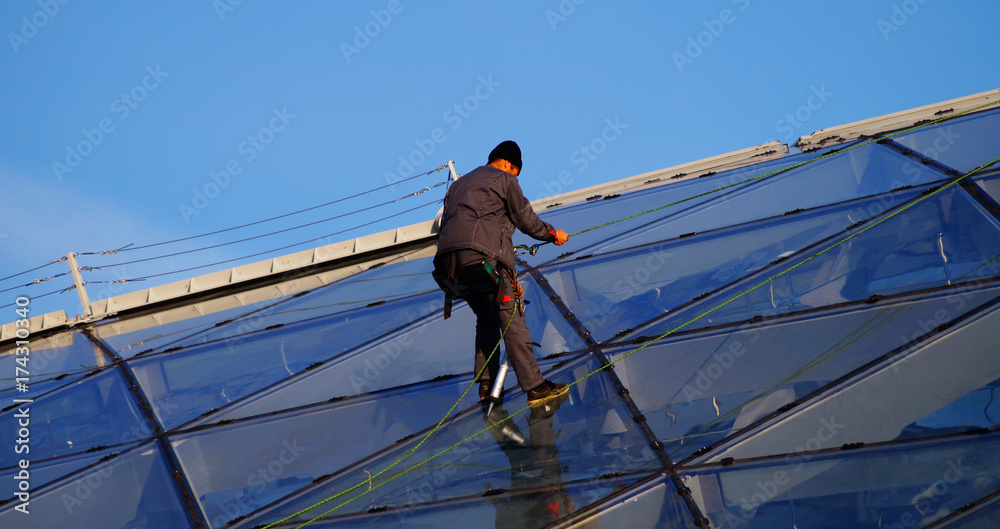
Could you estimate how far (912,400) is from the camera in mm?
5977

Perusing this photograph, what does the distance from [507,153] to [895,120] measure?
7869 mm

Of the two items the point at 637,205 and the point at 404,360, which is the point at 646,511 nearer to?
the point at 404,360

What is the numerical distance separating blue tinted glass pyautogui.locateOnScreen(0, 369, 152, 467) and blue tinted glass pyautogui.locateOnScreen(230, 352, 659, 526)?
3312mm

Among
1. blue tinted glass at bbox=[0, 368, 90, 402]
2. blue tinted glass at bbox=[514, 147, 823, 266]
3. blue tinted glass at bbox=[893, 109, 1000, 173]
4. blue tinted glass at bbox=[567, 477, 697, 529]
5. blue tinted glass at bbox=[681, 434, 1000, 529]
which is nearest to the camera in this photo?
blue tinted glass at bbox=[681, 434, 1000, 529]

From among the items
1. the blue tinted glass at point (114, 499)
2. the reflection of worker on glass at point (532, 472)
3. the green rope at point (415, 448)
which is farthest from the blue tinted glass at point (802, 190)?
the blue tinted glass at point (114, 499)

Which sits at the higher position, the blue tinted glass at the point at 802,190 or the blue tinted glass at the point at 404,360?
the blue tinted glass at the point at 802,190

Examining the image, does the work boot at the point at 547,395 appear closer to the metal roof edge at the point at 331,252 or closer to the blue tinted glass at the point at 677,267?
the blue tinted glass at the point at 677,267

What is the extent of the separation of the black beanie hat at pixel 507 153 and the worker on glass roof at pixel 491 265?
200 mm

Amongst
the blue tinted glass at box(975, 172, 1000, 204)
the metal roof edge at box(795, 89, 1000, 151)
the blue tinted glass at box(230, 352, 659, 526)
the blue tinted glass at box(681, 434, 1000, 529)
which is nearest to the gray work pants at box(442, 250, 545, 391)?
the blue tinted glass at box(230, 352, 659, 526)

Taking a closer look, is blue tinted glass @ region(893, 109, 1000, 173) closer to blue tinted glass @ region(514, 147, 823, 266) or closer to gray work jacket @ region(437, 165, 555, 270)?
blue tinted glass @ region(514, 147, 823, 266)

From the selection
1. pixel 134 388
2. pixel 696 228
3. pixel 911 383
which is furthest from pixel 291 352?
pixel 911 383

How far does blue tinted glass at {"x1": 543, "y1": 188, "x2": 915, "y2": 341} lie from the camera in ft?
28.8

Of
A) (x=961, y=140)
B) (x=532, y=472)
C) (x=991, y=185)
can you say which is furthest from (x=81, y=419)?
(x=961, y=140)

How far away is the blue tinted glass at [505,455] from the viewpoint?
6.33 metres
